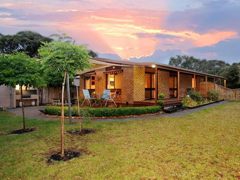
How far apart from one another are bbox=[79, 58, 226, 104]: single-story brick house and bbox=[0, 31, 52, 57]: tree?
17.9 m

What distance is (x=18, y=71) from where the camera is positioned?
8.52m

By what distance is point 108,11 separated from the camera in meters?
17.4

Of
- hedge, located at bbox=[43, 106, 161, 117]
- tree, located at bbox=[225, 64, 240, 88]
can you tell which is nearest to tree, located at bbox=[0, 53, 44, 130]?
hedge, located at bbox=[43, 106, 161, 117]

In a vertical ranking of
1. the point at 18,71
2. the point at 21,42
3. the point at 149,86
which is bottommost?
the point at 149,86

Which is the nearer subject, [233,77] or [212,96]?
[212,96]

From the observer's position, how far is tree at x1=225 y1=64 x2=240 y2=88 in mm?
28812

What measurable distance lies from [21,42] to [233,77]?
28.7m

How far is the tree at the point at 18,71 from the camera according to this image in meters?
8.41

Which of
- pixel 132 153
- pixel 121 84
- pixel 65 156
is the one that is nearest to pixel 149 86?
pixel 121 84

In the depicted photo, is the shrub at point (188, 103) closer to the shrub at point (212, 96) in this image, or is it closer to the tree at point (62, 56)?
the shrub at point (212, 96)

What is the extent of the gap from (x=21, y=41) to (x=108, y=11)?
20808 millimetres

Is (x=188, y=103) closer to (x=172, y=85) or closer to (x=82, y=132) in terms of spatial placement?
(x=172, y=85)

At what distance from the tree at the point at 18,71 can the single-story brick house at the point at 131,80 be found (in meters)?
6.32

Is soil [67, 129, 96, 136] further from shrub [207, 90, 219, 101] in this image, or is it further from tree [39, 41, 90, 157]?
shrub [207, 90, 219, 101]
